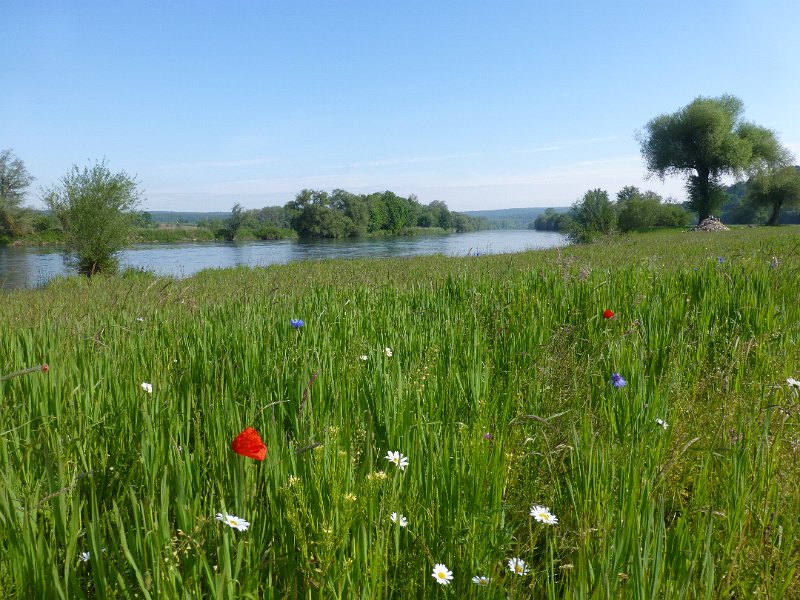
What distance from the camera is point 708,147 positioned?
1980 inches

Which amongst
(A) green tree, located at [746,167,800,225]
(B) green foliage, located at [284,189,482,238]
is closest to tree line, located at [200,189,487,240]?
(B) green foliage, located at [284,189,482,238]

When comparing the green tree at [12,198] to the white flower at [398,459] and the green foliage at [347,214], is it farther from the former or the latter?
the white flower at [398,459]

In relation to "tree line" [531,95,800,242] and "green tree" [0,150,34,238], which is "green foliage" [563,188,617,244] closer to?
"tree line" [531,95,800,242]

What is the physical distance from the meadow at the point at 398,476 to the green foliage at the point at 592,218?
34455 millimetres

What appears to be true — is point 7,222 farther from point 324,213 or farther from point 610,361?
point 610,361

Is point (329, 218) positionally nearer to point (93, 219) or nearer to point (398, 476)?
point (93, 219)

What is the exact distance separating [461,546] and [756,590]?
80cm

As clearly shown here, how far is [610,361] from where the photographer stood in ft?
9.86

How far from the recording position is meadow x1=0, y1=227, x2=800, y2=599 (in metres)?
1.29

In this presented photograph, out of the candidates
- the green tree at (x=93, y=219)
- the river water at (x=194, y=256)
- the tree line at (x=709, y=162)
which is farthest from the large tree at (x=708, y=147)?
the green tree at (x=93, y=219)

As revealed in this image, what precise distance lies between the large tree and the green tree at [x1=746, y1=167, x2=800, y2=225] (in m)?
1.46

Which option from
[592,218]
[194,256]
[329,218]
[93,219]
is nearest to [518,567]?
[93,219]

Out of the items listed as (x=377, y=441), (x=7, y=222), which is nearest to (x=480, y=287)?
(x=377, y=441)

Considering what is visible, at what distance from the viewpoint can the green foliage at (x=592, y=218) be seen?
1432 inches
